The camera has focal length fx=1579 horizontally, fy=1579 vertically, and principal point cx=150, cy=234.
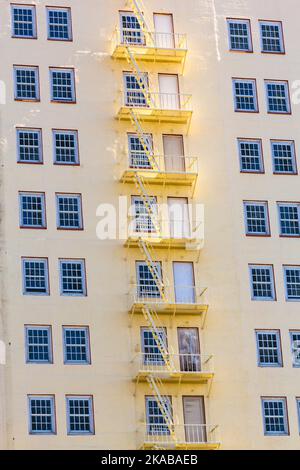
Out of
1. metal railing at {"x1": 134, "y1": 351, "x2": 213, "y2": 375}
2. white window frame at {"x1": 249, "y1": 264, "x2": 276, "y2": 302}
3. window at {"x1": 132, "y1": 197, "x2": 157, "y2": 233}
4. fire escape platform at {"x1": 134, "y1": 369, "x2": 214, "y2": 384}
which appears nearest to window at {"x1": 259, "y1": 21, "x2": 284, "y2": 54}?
window at {"x1": 132, "y1": 197, "x2": 157, "y2": 233}

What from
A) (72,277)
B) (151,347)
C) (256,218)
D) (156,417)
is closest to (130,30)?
(256,218)

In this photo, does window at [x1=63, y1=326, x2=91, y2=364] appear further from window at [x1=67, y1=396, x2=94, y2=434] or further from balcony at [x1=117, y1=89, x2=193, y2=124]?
balcony at [x1=117, y1=89, x2=193, y2=124]

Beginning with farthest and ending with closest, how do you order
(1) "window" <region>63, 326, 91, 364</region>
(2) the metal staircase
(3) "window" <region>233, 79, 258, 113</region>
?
(3) "window" <region>233, 79, 258, 113</region> → (2) the metal staircase → (1) "window" <region>63, 326, 91, 364</region>

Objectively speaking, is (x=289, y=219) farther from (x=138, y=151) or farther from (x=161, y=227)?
(x=138, y=151)

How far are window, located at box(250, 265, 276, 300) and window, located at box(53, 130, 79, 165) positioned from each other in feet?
42.7

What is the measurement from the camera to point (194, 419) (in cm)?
9375

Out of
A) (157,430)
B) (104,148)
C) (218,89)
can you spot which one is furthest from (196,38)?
(157,430)

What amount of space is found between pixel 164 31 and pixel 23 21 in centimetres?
927

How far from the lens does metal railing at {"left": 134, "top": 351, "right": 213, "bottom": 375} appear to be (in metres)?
93.8

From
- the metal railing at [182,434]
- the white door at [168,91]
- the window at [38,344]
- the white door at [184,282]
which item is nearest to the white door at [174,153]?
the white door at [168,91]
